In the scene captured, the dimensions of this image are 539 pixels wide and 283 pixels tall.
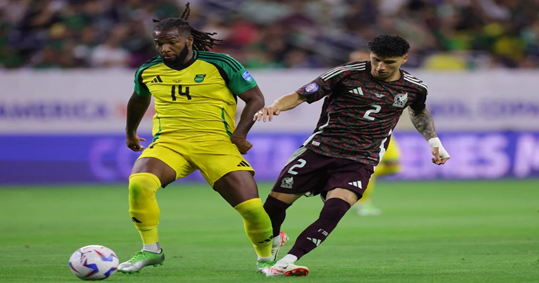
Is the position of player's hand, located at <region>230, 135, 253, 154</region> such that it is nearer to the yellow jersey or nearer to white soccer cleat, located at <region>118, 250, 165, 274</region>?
the yellow jersey

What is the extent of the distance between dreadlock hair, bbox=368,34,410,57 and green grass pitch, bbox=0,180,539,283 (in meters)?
1.77

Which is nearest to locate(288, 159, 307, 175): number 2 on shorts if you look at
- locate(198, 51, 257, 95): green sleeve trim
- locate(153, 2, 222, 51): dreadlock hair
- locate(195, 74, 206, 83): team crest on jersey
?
locate(198, 51, 257, 95): green sleeve trim

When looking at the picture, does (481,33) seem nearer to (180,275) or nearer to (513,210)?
(513,210)

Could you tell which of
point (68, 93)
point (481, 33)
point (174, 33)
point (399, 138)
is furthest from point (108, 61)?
point (174, 33)

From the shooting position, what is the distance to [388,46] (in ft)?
22.9

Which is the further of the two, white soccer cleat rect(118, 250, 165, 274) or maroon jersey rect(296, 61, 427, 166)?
maroon jersey rect(296, 61, 427, 166)

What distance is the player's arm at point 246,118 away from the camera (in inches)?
279

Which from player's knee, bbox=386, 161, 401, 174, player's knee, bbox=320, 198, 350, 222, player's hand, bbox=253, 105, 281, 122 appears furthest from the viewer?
player's knee, bbox=386, 161, 401, 174

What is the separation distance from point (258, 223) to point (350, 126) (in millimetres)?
1142

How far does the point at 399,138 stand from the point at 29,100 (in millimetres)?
8660

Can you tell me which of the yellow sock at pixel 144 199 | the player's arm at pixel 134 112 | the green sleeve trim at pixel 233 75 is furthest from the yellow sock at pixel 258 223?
the player's arm at pixel 134 112

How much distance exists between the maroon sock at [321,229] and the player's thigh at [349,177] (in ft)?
0.43

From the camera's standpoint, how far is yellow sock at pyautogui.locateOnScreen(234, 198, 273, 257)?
692 centimetres

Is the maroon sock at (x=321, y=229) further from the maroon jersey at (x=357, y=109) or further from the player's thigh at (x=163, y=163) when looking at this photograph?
the player's thigh at (x=163, y=163)
